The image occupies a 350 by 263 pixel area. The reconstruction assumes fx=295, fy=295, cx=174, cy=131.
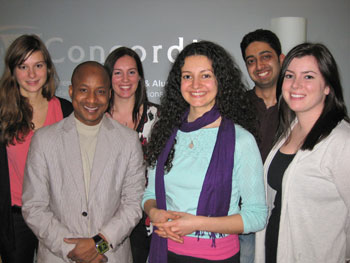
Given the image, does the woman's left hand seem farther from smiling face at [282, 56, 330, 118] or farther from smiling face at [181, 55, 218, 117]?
smiling face at [282, 56, 330, 118]

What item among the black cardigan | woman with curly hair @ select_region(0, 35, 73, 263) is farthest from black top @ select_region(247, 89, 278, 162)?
the black cardigan

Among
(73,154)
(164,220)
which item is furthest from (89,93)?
(164,220)

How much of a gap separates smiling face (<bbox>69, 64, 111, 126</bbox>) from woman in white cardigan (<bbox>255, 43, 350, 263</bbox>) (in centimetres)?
129

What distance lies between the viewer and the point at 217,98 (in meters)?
1.94

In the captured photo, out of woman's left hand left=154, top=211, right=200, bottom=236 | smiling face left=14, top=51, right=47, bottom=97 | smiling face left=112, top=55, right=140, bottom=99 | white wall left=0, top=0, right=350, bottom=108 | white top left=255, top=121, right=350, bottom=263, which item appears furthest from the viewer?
white wall left=0, top=0, right=350, bottom=108

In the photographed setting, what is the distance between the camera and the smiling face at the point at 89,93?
2.05 m

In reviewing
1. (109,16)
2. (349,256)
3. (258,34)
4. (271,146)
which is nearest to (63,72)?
(109,16)

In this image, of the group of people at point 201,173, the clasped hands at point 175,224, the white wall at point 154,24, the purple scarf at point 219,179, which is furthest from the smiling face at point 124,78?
the white wall at point 154,24

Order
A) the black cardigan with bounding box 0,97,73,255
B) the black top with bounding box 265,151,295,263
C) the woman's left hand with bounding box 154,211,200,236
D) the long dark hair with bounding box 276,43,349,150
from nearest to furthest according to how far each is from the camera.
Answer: the woman's left hand with bounding box 154,211,200,236 < the long dark hair with bounding box 276,43,349,150 < the black top with bounding box 265,151,295,263 < the black cardigan with bounding box 0,97,73,255

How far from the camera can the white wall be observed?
4.79 meters

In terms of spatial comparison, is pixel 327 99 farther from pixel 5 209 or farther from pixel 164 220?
pixel 5 209

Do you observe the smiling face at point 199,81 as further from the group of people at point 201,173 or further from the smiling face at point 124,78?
the smiling face at point 124,78

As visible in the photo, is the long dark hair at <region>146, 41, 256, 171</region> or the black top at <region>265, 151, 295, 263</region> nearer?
the long dark hair at <region>146, 41, 256, 171</region>

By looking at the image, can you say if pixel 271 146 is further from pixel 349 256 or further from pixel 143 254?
pixel 143 254
